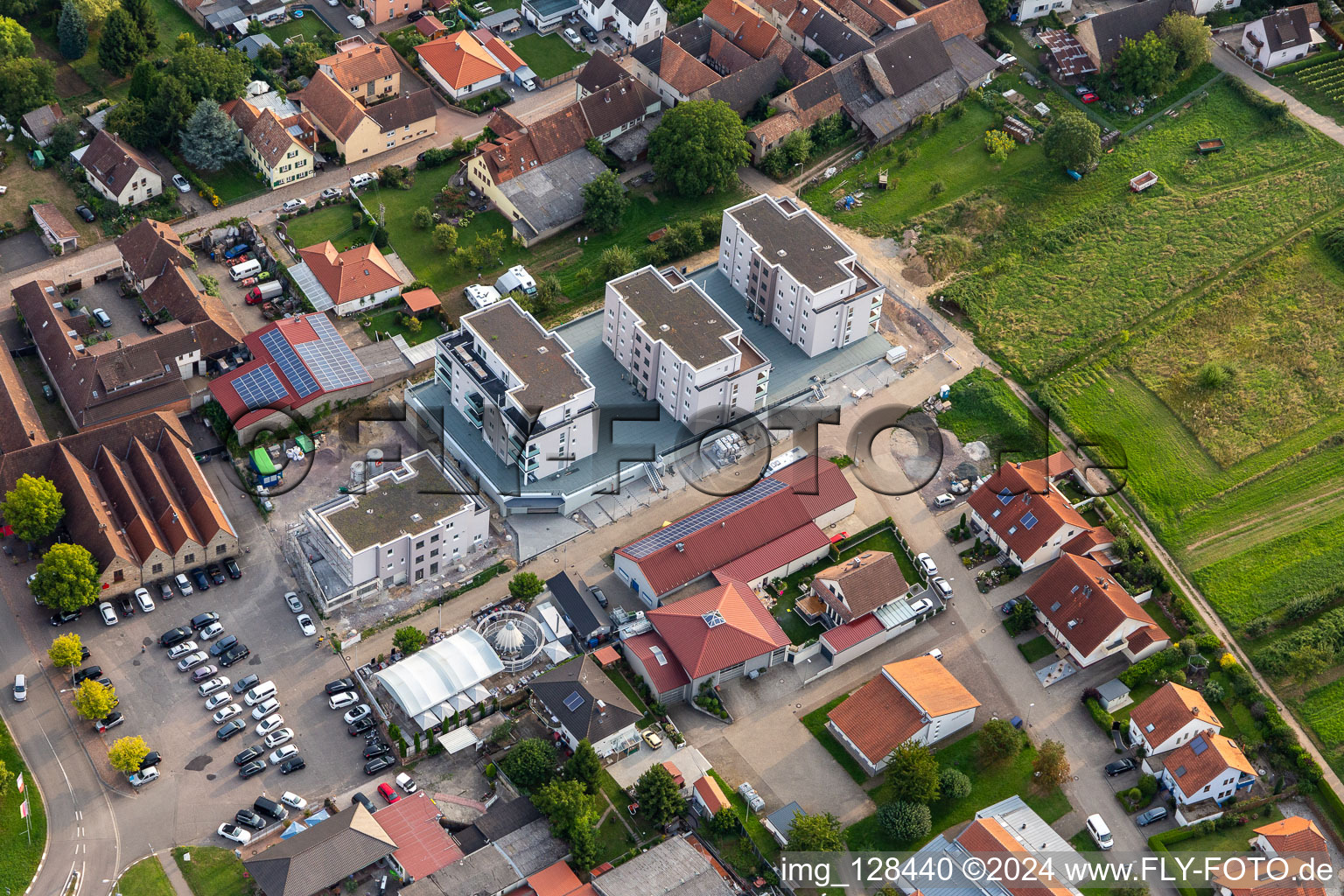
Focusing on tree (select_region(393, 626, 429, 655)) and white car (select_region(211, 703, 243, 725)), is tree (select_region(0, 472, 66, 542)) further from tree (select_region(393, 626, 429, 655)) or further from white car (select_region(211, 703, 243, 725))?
tree (select_region(393, 626, 429, 655))

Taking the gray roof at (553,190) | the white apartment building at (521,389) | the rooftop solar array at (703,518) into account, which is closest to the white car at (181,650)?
the white apartment building at (521,389)

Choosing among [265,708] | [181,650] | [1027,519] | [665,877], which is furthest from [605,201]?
[665,877]

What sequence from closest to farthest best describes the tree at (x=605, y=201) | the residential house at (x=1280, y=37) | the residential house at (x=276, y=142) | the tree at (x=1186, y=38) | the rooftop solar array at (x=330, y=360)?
the rooftop solar array at (x=330, y=360) < the tree at (x=605, y=201) < the residential house at (x=276, y=142) < the tree at (x=1186, y=38) < the residential house at (x=1280, y=37)

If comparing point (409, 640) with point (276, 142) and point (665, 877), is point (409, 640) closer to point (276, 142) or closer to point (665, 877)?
point (665, 877)

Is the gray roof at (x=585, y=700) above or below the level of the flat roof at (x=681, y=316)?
below

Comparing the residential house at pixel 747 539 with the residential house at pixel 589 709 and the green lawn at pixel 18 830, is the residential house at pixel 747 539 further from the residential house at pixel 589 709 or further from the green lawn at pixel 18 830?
the green lawn at pixel 18 830

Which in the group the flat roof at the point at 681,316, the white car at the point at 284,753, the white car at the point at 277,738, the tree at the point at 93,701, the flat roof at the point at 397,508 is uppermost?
the flat roof at the point at 681,316

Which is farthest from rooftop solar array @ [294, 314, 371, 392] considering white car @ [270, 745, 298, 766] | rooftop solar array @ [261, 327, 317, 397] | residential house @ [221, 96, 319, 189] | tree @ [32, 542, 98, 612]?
white car @ [270, 745, 298, 766]

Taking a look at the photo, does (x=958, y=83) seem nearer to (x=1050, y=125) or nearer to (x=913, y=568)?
(x=1050, y=125)
